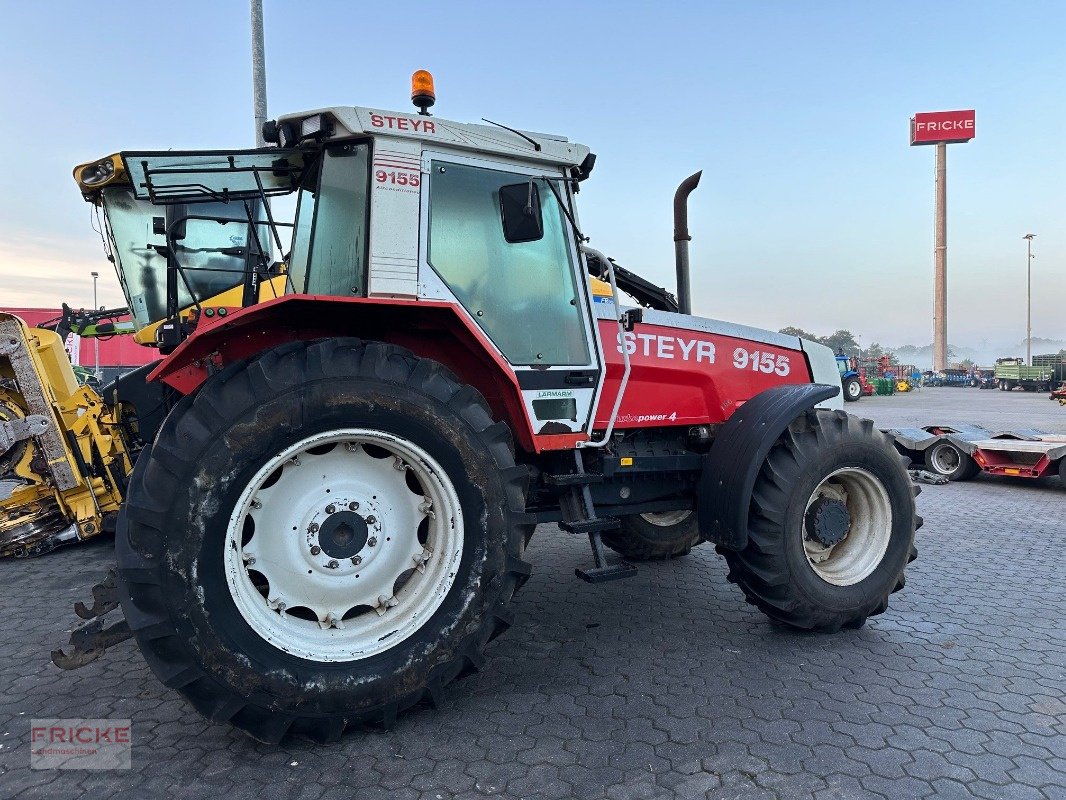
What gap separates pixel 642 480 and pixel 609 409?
53 centimetres

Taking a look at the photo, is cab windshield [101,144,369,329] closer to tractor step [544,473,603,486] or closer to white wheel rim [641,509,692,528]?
tractor step [544,473,603,486]

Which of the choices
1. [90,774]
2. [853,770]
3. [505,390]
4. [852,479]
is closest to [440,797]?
[90,774]

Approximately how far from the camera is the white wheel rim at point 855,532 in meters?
3.94

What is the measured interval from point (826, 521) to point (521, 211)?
248 centimetres

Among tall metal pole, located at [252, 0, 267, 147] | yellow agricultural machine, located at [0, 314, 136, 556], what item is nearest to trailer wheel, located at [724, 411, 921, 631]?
yellow agricultural machine, located at [0, 314, 136, 556]

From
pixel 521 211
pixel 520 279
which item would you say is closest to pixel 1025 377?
pixel 520 279

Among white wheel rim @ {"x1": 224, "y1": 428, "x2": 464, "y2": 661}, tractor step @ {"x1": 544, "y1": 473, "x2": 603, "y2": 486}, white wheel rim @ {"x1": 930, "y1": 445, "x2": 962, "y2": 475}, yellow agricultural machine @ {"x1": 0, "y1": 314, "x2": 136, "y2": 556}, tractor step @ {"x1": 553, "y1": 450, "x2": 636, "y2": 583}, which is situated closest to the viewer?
white wheel rim @ {"x1": 224, "y1": 428, "x2": 464, "y2": 661}

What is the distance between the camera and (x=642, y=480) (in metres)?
4.04

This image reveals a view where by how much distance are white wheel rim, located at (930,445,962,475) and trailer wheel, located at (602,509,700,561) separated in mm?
5952

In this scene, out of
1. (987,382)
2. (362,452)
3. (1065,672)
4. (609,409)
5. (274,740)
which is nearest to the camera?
(274,740)

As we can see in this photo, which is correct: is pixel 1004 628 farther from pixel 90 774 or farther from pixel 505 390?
pixel 90 774

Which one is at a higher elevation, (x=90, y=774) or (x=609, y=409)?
(x=609, y=409)

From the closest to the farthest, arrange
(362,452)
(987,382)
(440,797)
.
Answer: (440,797) < (362,452) < (987,382)

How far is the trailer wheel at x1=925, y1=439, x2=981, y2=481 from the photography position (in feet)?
30.2
